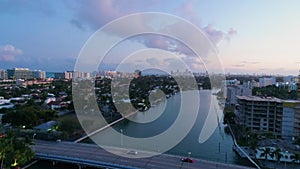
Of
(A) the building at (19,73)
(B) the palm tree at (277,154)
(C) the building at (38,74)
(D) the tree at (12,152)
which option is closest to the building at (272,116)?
(B) the palm tree at (277,154)

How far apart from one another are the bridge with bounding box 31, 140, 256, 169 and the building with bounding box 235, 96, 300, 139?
3.26 metres

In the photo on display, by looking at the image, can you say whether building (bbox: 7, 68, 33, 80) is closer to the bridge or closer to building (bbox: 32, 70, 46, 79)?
building (bbox: 32, 70, 46, 79)

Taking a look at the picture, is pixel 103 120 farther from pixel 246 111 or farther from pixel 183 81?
pixel 183 81

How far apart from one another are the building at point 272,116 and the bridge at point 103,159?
3.26m

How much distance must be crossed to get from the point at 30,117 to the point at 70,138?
1.53m

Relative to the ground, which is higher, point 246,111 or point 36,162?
point 246,111

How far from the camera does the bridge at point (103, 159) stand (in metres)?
3.58

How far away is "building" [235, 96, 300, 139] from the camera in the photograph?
240 inches

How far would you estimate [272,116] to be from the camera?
6559 mm

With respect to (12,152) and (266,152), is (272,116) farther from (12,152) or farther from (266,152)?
(12,152)

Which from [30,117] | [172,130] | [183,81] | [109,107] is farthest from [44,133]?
[183,81]

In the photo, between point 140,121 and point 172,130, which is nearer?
point 172,130

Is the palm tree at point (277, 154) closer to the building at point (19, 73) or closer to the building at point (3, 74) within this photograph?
the building at point (3, 74)

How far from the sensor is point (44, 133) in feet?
16.6
